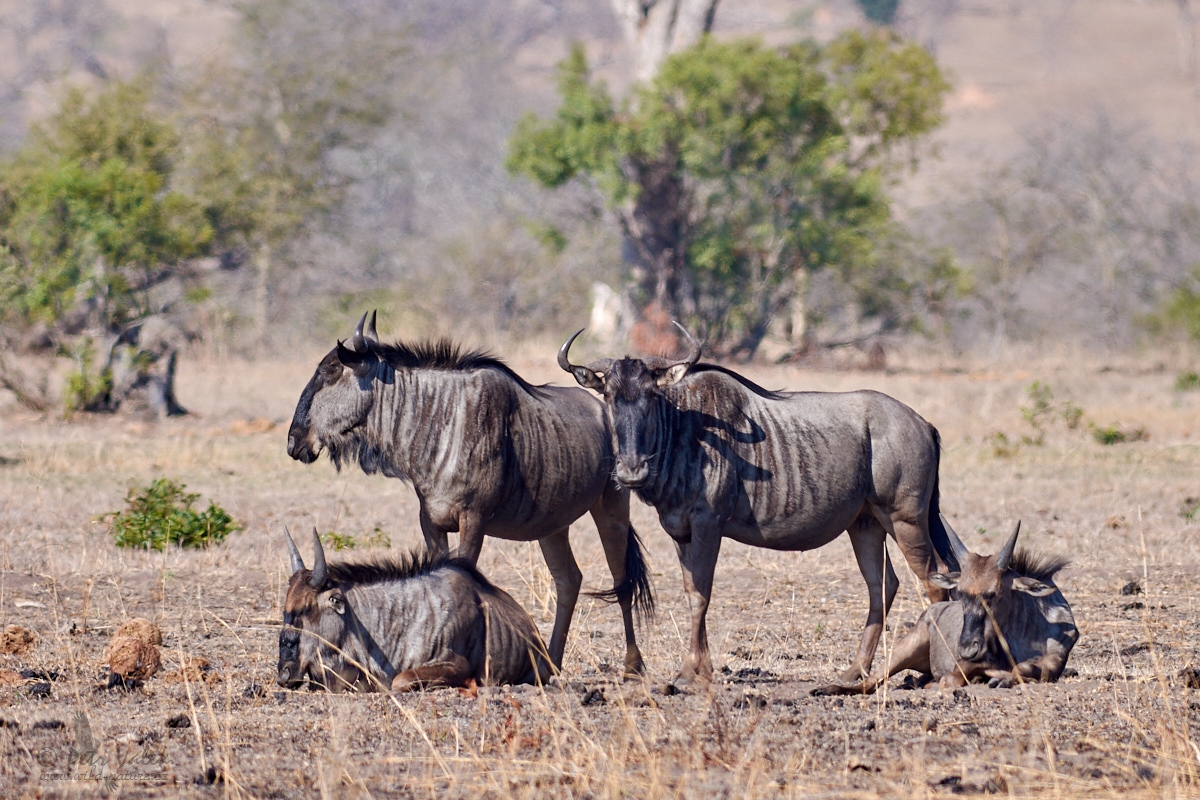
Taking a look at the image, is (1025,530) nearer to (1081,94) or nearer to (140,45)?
(1081,94)

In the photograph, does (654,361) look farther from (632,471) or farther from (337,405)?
(337,405)

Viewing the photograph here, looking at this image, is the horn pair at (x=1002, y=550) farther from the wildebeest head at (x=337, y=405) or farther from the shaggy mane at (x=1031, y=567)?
the wildebeest head at (x=337, y=405)

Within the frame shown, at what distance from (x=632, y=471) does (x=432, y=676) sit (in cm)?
130

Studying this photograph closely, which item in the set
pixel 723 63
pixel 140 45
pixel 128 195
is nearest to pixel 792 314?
pixel 723 63

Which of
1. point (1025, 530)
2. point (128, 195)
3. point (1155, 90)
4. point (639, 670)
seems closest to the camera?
point (639, 670)

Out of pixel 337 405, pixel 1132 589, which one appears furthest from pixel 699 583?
pixel 1132 589

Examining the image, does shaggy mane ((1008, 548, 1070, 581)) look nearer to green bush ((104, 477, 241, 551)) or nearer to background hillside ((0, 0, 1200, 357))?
green bush ((104, 477, 241, 551))

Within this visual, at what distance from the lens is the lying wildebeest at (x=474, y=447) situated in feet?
25.1

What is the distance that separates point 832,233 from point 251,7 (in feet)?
69.0

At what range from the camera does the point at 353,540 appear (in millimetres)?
11250

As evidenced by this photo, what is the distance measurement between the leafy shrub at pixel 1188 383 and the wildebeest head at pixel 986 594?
1642cm

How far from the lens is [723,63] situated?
986 inches

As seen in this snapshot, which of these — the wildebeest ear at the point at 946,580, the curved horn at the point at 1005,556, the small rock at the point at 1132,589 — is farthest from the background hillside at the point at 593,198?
the curved horn at the point at 1005,556

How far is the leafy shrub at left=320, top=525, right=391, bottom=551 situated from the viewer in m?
10.9
